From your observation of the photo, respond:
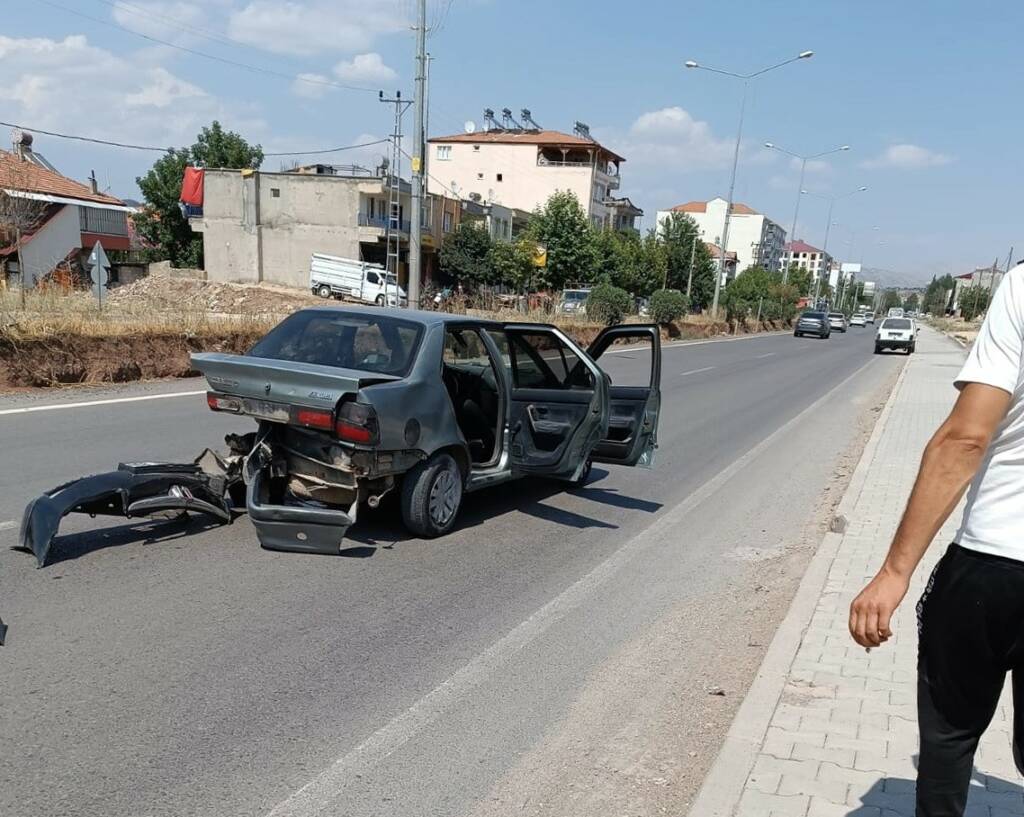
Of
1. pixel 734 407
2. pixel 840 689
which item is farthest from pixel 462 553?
pixel 734 407

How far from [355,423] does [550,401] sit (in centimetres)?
240

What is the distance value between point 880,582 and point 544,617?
117 inches

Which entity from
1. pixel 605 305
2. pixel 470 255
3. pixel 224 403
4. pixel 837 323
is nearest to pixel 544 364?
pixel 224 403

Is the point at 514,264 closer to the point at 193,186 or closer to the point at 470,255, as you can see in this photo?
the point at 470,255

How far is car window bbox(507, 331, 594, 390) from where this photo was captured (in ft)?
24.5

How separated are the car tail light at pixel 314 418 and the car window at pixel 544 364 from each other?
2.57 meters

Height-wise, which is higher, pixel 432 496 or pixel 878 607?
pixel 878 607

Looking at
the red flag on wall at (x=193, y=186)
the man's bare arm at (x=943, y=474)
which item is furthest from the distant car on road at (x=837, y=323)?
the man's bare arm at (x=943, y=474)

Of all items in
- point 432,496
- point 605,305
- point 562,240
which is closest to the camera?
point 432,496

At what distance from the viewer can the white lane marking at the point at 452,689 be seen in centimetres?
294

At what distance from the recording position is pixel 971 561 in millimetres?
1948

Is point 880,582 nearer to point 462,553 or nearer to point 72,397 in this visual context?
point 462,553

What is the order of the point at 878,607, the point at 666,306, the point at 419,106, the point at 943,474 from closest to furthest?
1. the point at 943,474
2. the point at 878,607
3. the point at 419,106
4. the point at 666,306

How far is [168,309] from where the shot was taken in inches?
643
